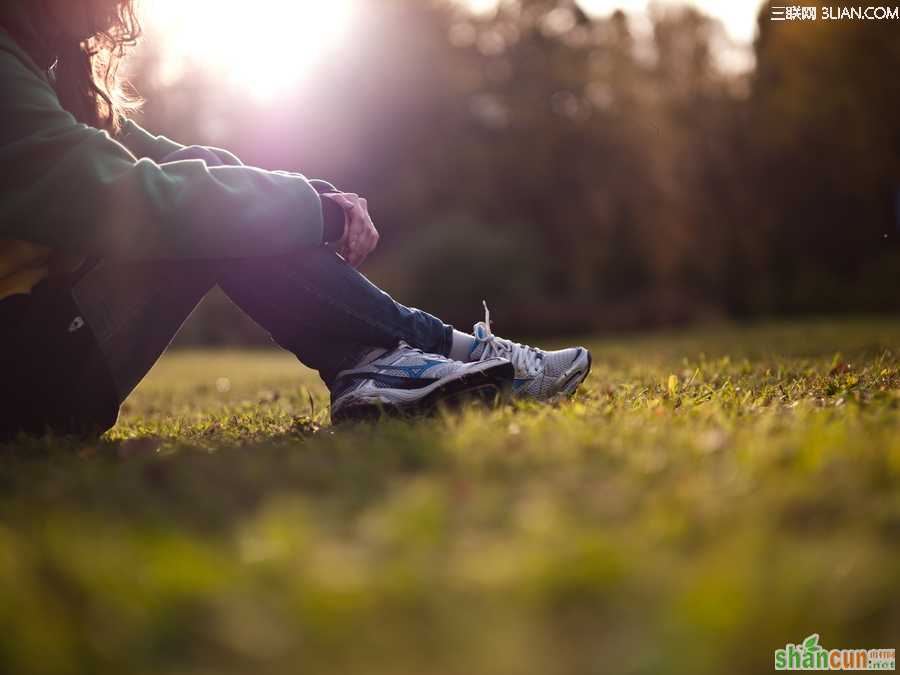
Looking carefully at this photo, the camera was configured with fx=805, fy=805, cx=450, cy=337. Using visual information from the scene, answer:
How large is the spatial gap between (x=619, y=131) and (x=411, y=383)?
17.2 metres

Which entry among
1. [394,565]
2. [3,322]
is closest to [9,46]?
[3,322]

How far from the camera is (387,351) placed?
7.50 feet

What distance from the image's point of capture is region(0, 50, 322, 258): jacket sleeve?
184cm

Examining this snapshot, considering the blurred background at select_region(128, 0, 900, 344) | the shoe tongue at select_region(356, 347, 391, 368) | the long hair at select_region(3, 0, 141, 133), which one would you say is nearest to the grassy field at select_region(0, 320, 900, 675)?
the shoe tongue at select_region(356, 347, 391, 368)

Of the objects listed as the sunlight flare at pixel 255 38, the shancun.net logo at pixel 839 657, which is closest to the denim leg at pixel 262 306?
the shancun.net logo at pixel 839 657

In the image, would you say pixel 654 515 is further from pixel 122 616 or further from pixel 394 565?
pixel 122 616

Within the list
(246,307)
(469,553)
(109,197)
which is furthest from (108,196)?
(469,553)

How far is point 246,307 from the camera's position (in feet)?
7.32

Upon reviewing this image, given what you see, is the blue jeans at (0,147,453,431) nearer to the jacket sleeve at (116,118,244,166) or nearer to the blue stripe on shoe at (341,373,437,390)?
the blue stripe on shoe at (341,373,437,390)

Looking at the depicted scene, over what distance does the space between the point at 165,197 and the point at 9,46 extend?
496 millimetres

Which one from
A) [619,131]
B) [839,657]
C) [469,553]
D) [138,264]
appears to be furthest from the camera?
[619,131]

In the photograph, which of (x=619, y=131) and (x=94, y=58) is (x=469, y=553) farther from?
(x=619, y=131)

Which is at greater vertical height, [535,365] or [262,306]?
[262,306]

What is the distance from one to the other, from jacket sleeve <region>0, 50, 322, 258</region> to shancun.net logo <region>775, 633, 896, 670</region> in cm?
159
